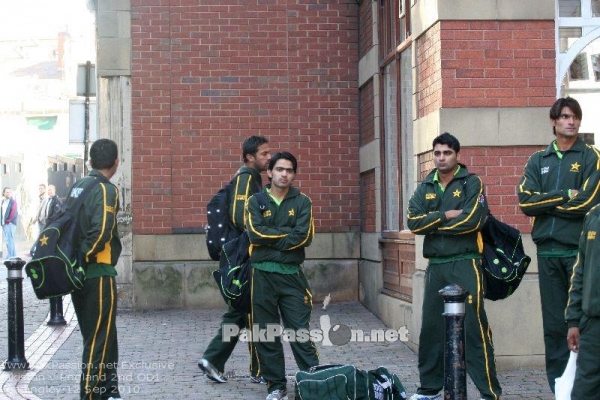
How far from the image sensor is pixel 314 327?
1230cm

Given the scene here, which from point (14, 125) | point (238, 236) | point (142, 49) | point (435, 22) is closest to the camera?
point (238, 236)

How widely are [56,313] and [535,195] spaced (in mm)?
7755

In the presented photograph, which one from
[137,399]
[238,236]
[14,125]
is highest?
[14,125]

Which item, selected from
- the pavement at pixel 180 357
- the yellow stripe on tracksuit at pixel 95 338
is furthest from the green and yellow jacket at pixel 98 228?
the pavement at pixel 180 357

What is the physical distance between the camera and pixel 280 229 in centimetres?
791

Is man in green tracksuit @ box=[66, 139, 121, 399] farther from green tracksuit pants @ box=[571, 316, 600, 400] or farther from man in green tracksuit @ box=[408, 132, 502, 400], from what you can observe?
green tracksuit pants @ box=[571, 316, 600, 400]

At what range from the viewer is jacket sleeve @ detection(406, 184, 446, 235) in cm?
743

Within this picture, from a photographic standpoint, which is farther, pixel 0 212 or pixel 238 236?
pixel 0 212

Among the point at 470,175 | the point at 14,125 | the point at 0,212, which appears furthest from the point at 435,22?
the point at 14,125

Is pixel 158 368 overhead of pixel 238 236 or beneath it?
beneath

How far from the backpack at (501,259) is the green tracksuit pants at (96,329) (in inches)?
109

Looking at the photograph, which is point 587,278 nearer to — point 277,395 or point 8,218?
point 277,395

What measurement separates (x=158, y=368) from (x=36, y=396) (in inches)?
57.8

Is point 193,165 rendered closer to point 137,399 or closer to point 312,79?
point 312,79
